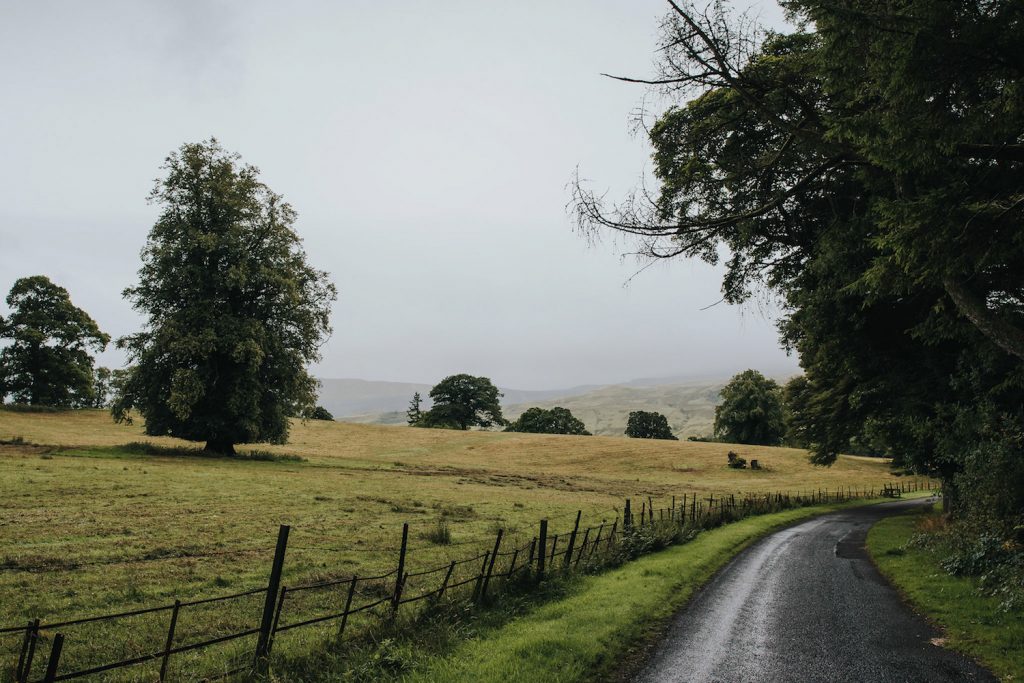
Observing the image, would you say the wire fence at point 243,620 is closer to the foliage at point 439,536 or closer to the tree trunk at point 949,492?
the foliage at point 439,536

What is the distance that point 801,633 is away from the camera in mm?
11383

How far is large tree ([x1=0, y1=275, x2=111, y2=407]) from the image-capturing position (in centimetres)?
5944

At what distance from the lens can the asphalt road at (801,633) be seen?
9.23 m

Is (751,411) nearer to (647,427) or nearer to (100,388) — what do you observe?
(647,427)

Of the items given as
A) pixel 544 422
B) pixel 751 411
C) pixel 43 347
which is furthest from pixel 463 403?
pixel 43 347

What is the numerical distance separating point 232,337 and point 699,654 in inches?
1443

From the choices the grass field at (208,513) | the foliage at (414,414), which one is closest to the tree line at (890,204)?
the grass field at (208,513)

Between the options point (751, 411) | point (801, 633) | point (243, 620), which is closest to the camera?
point (243, 620)

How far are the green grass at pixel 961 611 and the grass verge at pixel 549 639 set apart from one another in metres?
5.10

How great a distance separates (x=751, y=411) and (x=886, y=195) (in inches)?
3217

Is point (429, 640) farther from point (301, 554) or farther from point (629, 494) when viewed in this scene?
point (629, 494)

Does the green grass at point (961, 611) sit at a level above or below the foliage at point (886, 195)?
below

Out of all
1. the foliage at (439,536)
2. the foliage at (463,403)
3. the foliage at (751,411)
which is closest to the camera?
the foliage at (439,536)

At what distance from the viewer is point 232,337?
38781 millimetres
